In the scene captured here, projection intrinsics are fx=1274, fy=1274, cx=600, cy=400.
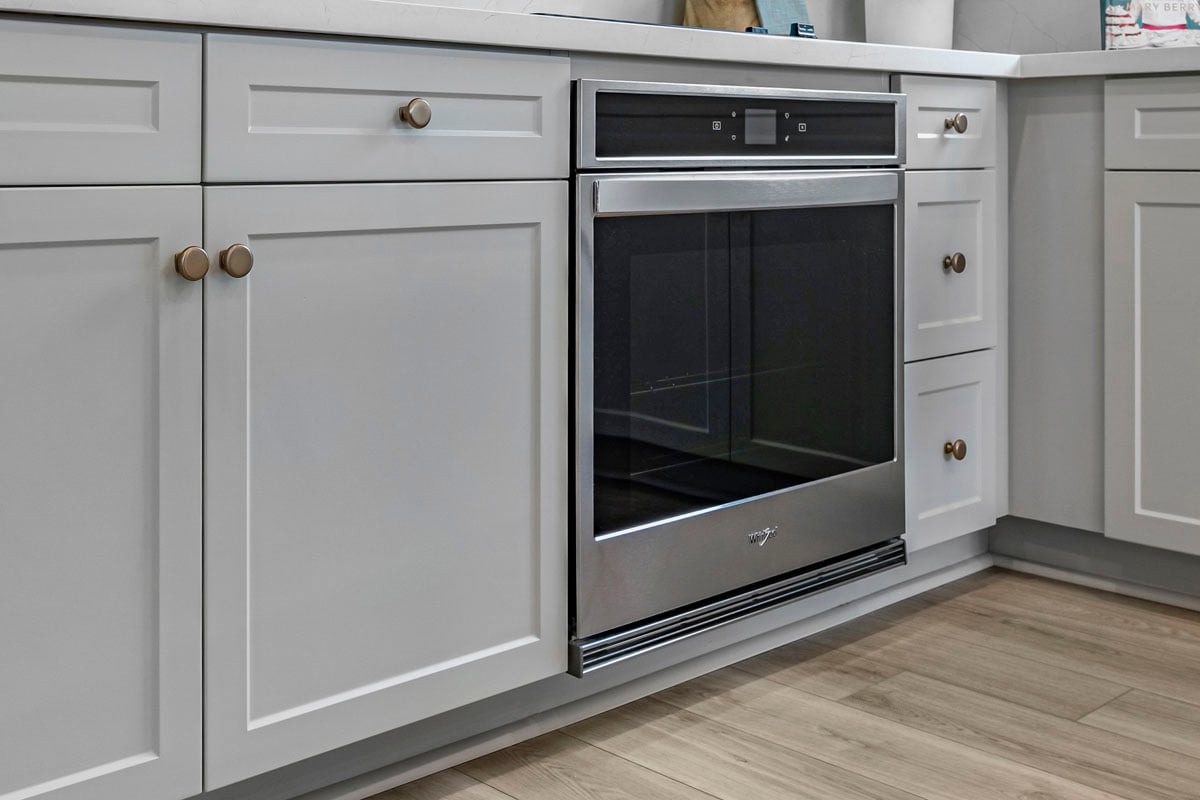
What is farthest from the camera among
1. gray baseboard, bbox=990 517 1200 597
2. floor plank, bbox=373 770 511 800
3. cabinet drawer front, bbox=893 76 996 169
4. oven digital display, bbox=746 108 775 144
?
gray baseboard, bbox=990 517 1200 597

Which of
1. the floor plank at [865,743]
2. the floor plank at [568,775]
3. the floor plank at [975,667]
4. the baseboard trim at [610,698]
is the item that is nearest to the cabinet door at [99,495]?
the baseboard trim at [610,698]

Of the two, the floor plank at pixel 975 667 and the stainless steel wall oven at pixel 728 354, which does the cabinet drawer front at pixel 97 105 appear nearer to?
the stainless steel wall oven at pixel 728 354

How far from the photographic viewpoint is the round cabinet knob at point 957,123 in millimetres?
2184

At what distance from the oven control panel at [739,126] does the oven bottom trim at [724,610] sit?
0.62m

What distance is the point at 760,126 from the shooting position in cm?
179

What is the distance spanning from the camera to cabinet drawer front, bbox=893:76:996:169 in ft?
6.91

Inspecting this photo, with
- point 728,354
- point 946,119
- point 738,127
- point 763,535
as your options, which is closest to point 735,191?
point 738,127

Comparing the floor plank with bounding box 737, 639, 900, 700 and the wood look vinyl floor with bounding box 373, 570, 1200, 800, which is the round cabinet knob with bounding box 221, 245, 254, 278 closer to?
the wood look vinyl floor with bounding box 373, 570, 1200, 800

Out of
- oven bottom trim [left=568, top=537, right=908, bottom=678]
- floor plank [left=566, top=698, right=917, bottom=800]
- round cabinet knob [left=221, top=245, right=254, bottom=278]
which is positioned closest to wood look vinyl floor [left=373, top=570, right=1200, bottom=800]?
floor plank [left=566, top=698, right=917, bottom=800]

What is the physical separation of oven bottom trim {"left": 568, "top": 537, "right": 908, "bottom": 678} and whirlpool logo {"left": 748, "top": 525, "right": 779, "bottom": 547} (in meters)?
0.07

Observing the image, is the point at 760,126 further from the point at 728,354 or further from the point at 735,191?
the point at 728,354

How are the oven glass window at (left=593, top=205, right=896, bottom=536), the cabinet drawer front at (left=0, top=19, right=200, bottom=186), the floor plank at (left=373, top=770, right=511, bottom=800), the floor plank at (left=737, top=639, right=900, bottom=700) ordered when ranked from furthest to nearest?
the floor plank at (left=737, top=639, right=900, bottom=700), the oven glass window at (left=593, top=205, right=896, bottom=536), the floor plank at (left=373, top=770, right=511, bottom=800), the cabinet drawer front at (left=0, top=19, right=200, bottom=186)

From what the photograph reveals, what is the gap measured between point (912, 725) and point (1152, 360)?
0.87 meters

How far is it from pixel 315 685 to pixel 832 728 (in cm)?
74
